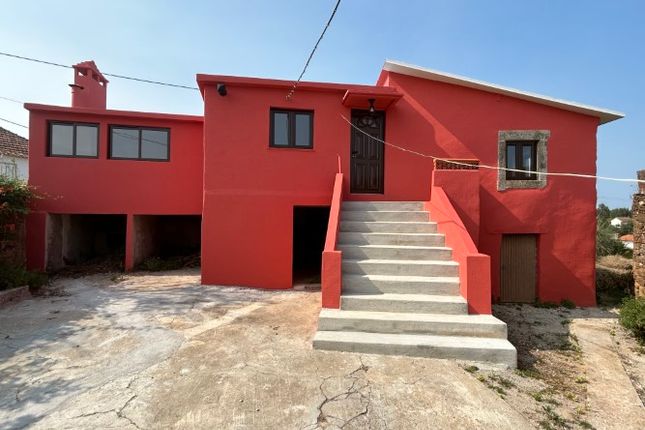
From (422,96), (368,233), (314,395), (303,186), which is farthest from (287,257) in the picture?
(422,96)

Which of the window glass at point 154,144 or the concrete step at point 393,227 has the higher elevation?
the window glass at point 154,144

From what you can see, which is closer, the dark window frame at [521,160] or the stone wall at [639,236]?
the stone wall at [639,236]

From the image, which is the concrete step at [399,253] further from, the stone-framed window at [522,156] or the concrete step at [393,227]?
the stone-framed window at [522,156]

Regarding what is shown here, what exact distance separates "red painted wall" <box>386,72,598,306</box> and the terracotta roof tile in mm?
17666

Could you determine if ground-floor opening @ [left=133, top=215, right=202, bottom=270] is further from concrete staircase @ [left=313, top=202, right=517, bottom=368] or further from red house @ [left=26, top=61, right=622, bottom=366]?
concrete staircase @ [left=313, top=202, right=517, bottom=368]

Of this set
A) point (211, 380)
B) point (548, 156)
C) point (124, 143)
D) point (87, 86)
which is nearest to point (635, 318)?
point (548, 156)

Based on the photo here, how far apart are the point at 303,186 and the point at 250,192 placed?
49.8 inches

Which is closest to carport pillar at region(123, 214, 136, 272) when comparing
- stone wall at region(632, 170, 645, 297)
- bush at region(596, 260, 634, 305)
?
stone wall at region(632, 170, 645, 297)

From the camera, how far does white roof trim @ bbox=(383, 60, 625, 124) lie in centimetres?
761

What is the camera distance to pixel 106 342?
4.15m

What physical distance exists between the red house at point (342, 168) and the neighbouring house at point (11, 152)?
8.27 m

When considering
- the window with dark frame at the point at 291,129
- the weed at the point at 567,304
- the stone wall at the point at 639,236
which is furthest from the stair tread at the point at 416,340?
the stone wall at the point at 639,236

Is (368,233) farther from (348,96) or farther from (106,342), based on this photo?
(106,342)

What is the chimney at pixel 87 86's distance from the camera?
9500 millimetres
